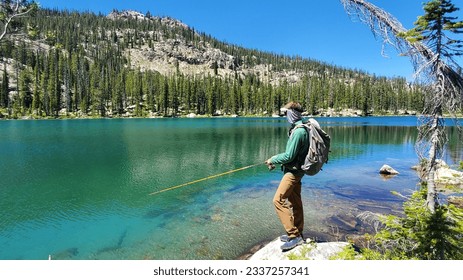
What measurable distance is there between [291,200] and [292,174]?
0.77 meters

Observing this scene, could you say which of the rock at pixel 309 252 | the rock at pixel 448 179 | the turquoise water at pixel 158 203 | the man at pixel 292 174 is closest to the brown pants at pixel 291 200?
the man at pixel 292 174

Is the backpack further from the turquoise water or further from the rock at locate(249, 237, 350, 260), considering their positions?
the turquoise water

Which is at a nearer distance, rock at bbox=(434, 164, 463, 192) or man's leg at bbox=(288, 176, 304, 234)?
man's leg at bbox=(288, 176, 304, 234)

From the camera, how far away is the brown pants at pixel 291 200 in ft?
20.8

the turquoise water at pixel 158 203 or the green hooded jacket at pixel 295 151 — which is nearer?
the green hooded jacket at pixel 295 151

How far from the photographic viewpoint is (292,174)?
6.38 metres

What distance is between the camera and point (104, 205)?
55.9ft

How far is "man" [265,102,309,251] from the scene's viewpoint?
6113 millimetres

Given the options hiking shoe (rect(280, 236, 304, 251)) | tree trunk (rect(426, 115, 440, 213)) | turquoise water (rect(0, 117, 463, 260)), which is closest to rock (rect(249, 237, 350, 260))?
hiking shoe (rect(280, 236, 304, 251))

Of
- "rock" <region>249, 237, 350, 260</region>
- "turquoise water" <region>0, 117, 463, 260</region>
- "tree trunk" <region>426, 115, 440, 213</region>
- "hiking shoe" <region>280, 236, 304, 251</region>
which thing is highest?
"tree trunk" <region>426, 115, 440, 213</region>

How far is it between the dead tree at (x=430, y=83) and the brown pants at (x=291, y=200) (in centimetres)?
254

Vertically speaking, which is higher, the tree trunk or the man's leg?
the tree trunk

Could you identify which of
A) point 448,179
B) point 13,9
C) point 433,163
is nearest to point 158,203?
point 13,9

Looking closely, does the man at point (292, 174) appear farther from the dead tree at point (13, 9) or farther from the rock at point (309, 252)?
the dead tree at point (13, 9)
